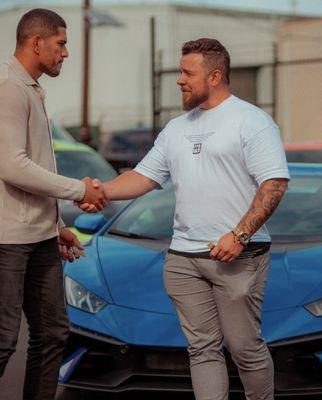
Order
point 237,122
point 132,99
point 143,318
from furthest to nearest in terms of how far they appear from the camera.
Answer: point 132,99, point 143,318, point 237,122

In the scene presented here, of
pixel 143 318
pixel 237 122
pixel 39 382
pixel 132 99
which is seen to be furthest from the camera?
pixel 132 99

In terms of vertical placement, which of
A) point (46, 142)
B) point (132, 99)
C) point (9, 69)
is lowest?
point (132, 99)

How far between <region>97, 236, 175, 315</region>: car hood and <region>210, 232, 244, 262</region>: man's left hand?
1.00 metres

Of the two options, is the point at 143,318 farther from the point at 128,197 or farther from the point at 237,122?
the point at 237,122

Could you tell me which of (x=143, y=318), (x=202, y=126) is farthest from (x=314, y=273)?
(x=202, y=126)

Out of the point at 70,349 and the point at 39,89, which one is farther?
the point at 70,349

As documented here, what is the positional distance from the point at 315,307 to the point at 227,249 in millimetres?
1029

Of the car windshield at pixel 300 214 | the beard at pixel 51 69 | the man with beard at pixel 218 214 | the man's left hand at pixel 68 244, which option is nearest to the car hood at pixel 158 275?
the car windshield at pixel 300 214

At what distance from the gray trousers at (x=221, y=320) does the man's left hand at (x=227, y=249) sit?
0.13 m

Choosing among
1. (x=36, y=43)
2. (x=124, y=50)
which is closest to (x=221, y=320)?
(x=36, y=43)

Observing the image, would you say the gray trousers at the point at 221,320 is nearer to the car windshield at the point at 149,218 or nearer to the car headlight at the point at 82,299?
the car headlight at the point at 82,299

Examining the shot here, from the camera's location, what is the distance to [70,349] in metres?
4.84

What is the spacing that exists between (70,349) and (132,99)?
114ft

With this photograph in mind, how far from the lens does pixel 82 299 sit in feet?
16.6
